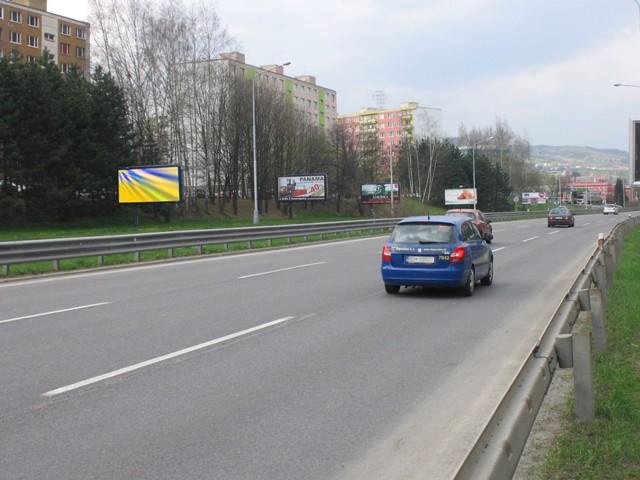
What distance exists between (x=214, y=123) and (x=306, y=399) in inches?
2116

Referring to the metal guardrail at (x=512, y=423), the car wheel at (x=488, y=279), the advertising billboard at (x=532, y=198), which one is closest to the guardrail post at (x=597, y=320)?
the metal guardrail at (x=512, y=423)

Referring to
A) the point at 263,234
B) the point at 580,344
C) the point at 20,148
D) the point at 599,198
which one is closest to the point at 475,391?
the point at 580,344

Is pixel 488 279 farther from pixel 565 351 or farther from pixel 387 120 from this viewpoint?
pixel 387 120

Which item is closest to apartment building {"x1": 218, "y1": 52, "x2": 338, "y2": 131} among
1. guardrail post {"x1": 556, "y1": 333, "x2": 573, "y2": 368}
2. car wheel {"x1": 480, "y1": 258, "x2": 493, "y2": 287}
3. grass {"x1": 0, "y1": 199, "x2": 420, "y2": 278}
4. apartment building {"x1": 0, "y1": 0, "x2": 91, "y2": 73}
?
apartment building {"x1": 0, "y1": 0, "x2": 91, "y2": 73}

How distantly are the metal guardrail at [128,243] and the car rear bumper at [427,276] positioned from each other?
9.04 m

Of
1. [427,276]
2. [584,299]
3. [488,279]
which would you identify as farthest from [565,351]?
[488,279]

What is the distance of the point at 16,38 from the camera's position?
81.1 m

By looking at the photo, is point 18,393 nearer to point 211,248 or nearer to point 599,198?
point 211,248

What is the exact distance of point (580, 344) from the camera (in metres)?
4.73

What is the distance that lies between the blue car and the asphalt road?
0.38 metres

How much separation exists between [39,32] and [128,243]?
246ft

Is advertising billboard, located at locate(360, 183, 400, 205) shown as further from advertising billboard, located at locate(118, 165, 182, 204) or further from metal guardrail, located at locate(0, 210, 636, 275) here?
metal guardrail, located at locate(0, 210, 636, 275)

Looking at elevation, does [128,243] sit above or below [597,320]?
above

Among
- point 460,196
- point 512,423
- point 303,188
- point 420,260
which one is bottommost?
point 512,423
